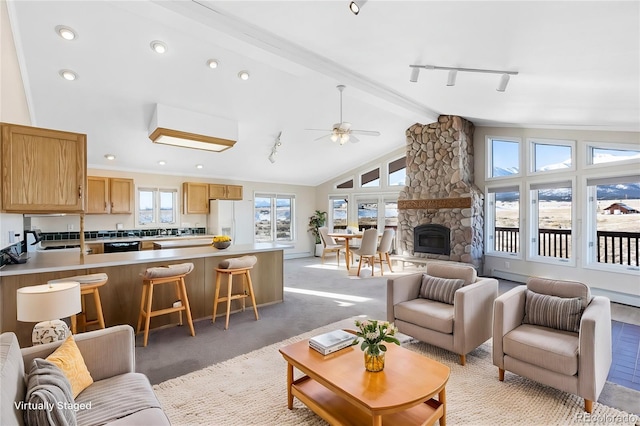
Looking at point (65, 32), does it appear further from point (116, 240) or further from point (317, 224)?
point (317, 224)

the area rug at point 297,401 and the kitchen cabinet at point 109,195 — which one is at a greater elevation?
the kitchen cabinet at point 109,195

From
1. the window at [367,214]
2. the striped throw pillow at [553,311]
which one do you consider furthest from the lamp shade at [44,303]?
the window at [367,214]

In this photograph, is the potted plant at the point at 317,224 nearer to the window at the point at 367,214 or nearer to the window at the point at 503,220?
the window at the point at 367,214

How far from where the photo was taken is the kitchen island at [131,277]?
115 inches

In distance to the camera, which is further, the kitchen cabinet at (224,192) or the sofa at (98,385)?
the kitchen cabinet at (224,192)

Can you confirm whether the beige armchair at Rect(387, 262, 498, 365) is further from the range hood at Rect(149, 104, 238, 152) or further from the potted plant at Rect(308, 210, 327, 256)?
the potted plant at Rect(308, 210, 327, 256)

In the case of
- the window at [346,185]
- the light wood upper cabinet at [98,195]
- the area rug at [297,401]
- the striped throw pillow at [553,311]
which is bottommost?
the area rug at [297,401]

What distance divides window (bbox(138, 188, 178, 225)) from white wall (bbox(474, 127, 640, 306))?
22.6 ft

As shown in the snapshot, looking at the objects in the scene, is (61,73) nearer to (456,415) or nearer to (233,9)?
(233,9)

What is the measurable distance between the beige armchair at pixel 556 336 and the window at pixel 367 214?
613cm

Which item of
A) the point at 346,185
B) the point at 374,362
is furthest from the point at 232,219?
the point at 374,362

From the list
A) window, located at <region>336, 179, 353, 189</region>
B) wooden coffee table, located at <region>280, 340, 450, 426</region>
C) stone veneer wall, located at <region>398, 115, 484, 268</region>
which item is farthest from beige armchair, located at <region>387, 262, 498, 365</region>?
window, located at <region>336, 179, 353, 189</region>

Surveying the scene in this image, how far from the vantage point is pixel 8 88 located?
2.98m

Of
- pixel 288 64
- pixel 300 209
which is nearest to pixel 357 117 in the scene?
pixel 288 64
